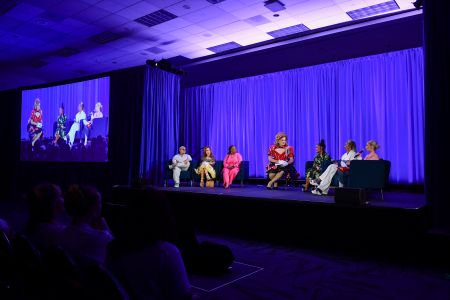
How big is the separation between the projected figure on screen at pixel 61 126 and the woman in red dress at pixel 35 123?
855 mm

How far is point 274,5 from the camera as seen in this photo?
6684 mm

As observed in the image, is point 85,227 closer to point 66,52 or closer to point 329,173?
point 329,173

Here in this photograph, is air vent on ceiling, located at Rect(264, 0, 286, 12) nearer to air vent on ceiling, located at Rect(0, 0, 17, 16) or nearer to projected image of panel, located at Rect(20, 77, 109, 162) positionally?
projected image of panel, located at Rect(20, 77, 109, 162)

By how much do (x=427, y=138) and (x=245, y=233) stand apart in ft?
8.95

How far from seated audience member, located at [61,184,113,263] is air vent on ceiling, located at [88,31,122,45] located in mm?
6892

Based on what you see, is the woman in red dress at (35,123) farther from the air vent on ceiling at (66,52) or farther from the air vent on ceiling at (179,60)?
the air vent on ceiling at (179,60)

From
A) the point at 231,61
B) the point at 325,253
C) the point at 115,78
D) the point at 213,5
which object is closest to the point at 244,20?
the point at 213,5

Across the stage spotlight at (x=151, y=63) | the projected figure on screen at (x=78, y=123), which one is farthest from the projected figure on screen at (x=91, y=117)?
the stage spotlight at (x=151, y=63)

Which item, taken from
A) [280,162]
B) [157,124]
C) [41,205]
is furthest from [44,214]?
[157,124]

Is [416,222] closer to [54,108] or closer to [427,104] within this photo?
[427,104]

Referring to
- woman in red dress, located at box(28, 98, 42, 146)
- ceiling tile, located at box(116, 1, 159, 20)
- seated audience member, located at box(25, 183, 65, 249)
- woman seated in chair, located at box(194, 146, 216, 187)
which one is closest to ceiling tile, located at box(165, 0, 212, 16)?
ceiling tile, located at box(116, 1, 159, 20)

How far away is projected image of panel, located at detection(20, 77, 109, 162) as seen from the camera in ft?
28.3

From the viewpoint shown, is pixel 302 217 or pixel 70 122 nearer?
pixel 302 217

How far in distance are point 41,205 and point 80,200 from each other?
→ 1.14ft
